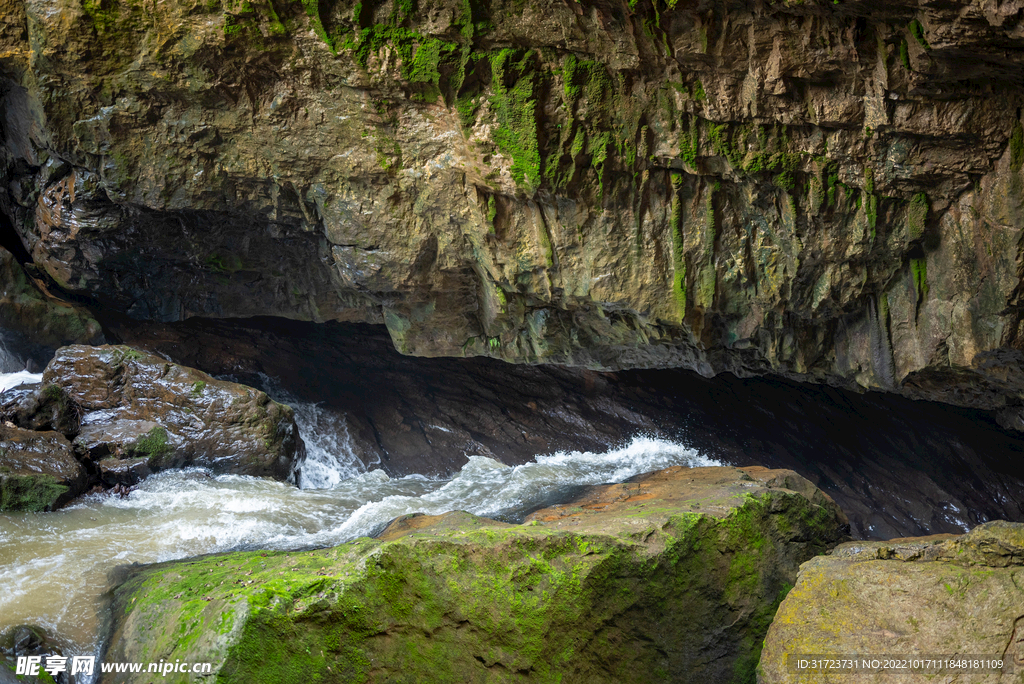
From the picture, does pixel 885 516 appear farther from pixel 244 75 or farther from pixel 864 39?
pixel 244 75

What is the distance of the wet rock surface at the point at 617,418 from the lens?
8250 mm

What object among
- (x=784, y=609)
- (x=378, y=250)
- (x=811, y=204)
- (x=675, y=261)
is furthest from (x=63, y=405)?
(x=811, y=204)

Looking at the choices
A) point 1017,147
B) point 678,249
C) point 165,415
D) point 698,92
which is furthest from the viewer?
point 165,415

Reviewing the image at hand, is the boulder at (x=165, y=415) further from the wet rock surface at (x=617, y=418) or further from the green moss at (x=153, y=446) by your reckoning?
the wet rock surface at (x=617, y=418)

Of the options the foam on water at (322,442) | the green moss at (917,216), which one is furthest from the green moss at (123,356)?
the green moss at (917,216)

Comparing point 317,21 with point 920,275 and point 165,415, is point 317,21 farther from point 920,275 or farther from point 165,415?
point 920,275

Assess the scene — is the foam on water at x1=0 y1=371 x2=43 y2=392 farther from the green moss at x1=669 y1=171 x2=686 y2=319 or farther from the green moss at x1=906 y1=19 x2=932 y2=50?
the green moss at x1=906 y1=19 x2=932 y2=50

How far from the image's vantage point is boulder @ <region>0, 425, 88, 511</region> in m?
5.86

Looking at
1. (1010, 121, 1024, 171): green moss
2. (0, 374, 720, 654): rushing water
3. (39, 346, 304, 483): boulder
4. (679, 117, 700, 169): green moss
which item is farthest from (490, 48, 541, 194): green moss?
(39, 346, 304, 483): boulder

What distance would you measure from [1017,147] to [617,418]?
635 cm

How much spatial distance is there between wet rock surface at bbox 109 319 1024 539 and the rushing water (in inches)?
57.6

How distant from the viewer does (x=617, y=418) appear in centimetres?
998

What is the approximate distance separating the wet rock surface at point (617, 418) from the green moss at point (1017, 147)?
4519 millimetres

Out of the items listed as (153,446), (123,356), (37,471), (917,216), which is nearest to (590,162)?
(917,216)
